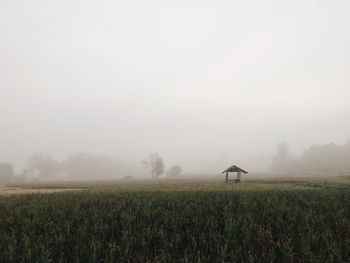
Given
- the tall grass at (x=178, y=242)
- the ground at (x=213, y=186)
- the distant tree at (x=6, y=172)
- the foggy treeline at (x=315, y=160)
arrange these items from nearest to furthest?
the tall grass at (x=178, y=242) < the ground at (x=213, y=186) < the distant tree at (x=6, y=172) < the foggy treeline at (x=315, y=160)

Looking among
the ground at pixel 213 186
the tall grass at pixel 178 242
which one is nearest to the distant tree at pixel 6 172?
the ground at pixel 213 186

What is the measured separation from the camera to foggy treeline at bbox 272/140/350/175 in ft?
406

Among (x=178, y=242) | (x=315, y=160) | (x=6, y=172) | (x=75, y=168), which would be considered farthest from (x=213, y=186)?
(x=75, y=168)

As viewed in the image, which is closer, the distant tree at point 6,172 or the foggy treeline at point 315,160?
the distant tree at point 6,172

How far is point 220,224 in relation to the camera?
9.18 meters

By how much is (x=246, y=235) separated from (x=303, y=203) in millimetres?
8143

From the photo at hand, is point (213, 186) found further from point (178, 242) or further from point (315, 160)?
point (315, 160)

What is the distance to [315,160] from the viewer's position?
133m

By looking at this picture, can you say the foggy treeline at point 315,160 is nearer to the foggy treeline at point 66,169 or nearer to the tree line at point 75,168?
the tree line at point 75,168

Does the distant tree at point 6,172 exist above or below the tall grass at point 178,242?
below

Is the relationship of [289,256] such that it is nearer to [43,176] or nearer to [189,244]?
[189,244]

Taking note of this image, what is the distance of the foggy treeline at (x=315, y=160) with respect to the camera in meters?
124

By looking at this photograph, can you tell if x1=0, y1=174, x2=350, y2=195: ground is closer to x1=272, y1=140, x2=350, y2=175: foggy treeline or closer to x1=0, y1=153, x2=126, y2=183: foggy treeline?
x1=272, y1=140, x2=350, y2=175: foggy treeline

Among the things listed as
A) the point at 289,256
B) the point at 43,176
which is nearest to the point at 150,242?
the point at 289,256
